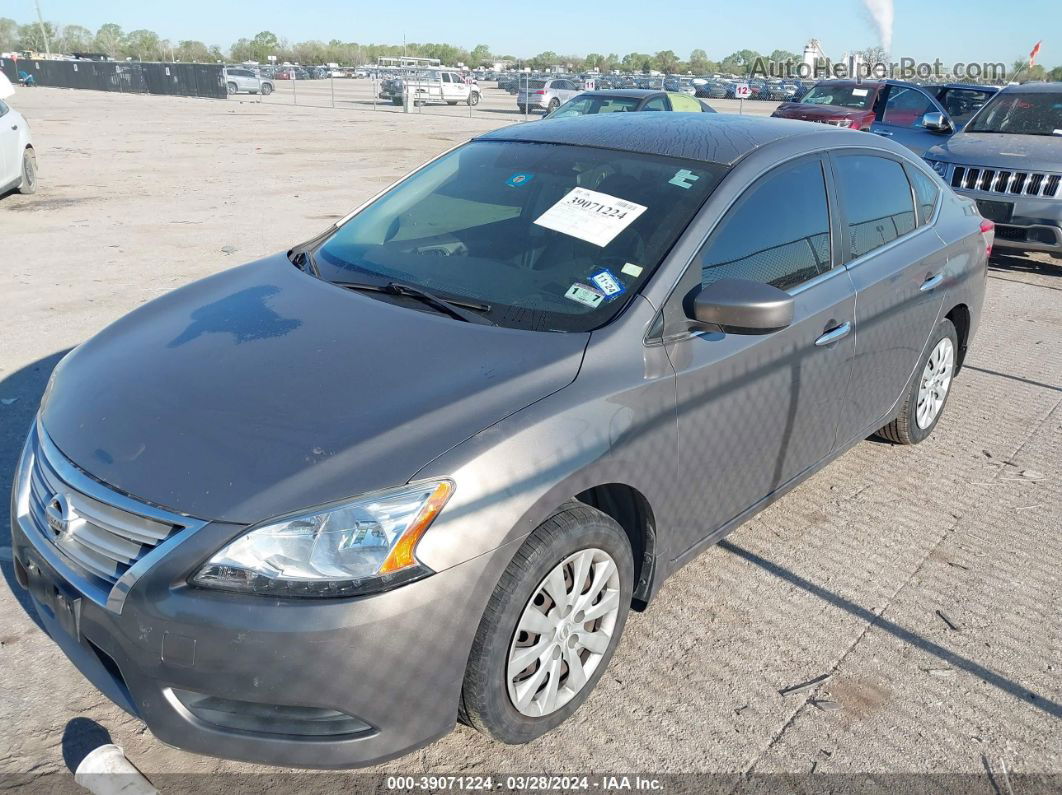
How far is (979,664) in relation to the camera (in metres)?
3.16

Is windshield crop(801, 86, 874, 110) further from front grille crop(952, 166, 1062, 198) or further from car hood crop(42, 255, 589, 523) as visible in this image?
car hood crop(42, 255, 589, 523)

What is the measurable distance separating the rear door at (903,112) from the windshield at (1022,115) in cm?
314

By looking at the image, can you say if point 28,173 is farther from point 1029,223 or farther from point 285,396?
point 1029,223

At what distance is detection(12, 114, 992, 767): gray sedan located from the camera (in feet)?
7.16

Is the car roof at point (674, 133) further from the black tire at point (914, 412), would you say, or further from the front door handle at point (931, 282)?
the black tire at point (914, 412)

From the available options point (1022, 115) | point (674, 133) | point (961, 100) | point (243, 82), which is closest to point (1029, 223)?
point (1022, 115)

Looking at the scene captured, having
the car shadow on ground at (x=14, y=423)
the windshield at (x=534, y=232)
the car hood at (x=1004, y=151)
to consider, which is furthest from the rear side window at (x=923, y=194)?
the car hood at (x=1004, y=151)

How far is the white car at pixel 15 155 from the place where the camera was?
430 inches

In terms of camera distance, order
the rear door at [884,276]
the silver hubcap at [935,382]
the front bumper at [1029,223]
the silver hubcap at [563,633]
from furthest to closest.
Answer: the front bumper at [1029,223] < the silver hubcap at [935,382] < the rear door at [884,276] < the silver hubcap at [563,633]

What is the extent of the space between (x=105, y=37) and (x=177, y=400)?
176719 mm

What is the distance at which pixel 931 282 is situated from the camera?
4.38 metres

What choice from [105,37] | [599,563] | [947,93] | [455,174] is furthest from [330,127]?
[105,37]

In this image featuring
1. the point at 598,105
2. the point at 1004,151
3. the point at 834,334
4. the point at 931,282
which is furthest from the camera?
the point at 598,105

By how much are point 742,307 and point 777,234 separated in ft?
2.46
